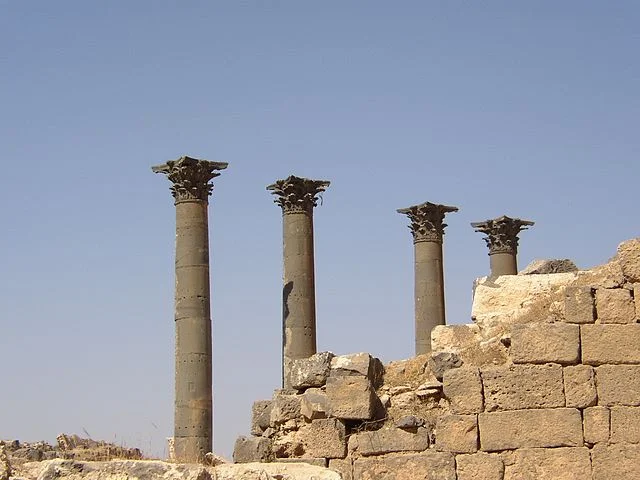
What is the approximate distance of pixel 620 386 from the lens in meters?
11.6

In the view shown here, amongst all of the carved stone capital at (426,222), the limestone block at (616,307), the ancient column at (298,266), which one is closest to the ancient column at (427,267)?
the carved stone capital at (426,222)

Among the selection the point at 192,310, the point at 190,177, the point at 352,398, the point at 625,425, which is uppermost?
the point at 190,177

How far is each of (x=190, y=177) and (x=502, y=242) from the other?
1267 cm

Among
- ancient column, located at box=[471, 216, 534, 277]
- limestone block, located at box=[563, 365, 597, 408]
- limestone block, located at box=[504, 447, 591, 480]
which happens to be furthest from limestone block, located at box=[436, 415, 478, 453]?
ancient column, located at box=[471, 216, 534, 277]

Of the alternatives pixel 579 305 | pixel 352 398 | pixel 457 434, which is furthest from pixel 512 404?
pixel 352 398

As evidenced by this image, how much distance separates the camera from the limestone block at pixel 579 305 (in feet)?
38.7

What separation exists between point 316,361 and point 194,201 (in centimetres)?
1250

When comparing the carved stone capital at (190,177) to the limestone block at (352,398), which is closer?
the limestone block at (352,398)

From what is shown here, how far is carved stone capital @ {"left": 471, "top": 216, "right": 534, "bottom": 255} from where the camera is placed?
111 ft

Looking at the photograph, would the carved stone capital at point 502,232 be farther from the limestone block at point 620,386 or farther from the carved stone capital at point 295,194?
the limestone block at point 620,386

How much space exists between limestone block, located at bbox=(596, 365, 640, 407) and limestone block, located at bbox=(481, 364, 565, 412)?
1.41ft

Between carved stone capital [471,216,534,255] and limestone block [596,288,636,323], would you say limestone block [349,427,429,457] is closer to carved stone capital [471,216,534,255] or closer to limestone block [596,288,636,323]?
limestone block [596,288,636,323]

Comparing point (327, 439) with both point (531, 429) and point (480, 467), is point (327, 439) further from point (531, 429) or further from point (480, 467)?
point (531, 429)

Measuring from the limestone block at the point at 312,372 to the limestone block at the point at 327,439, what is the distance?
24.0 inches
